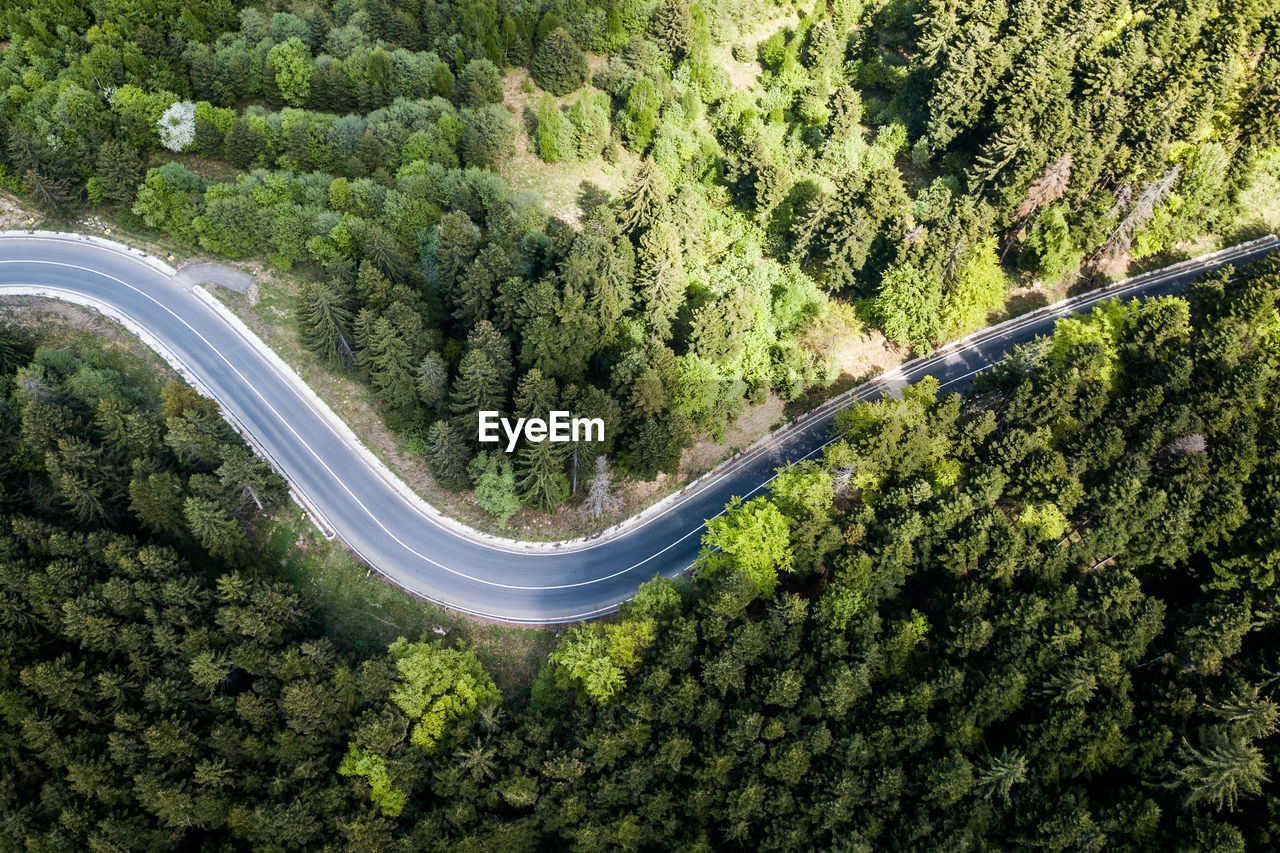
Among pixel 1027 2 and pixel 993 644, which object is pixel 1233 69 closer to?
pixel 1027 2

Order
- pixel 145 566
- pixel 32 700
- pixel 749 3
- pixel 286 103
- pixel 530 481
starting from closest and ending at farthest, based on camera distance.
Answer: pixel 32 700
pixel 145 566
pixel 530 481
pixel 286 103
pixel 749 3

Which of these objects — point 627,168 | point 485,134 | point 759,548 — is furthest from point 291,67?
point 759,548

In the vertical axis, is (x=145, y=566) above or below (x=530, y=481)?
below

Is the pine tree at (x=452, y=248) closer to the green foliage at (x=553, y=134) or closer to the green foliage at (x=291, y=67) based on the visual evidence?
the green foliage at (x=553, y=134)

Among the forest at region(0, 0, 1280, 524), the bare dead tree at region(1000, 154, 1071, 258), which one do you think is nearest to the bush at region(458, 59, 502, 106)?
the forest at region(0, 0, 1280, 524)

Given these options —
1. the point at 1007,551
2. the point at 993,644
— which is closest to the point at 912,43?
the point at 1007,551

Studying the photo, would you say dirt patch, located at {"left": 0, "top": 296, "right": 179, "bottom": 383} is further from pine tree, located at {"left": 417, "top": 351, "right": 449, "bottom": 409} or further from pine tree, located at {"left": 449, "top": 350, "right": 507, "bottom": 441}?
pine tree, located at {"left": 449, "top": 350, "right": 507, "bottom": 441}

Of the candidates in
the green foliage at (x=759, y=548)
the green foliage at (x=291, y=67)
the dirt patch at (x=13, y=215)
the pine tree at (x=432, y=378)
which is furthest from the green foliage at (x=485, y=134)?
the green foliage at (x=759, y=548)

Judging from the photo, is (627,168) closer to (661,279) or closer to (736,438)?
(661,279)
